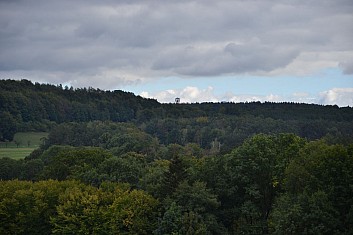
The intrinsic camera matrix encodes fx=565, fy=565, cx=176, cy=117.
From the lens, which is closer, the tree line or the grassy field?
the tree line

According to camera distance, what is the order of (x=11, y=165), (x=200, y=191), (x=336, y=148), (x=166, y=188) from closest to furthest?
(x=336, y=148), (x=200, y=191), (x=166, y=188), (x=11, y=165)

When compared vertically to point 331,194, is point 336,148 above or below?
above

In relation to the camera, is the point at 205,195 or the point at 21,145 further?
the point at 21,145

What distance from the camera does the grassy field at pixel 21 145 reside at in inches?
→ 6211

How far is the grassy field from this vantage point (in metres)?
158

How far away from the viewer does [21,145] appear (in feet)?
598

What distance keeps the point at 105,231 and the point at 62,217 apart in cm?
562

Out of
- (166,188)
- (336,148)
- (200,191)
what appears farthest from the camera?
(166,188)

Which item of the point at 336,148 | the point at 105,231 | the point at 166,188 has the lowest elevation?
the point at 105,231

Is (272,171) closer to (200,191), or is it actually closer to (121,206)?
(200,191)

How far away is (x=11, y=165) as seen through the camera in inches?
4552

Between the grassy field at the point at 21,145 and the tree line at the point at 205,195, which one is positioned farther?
the grassy field at the point at 21,145

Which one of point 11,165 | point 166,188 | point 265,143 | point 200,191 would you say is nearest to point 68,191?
point 166,188

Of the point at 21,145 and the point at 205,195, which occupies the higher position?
the point at 21,145
